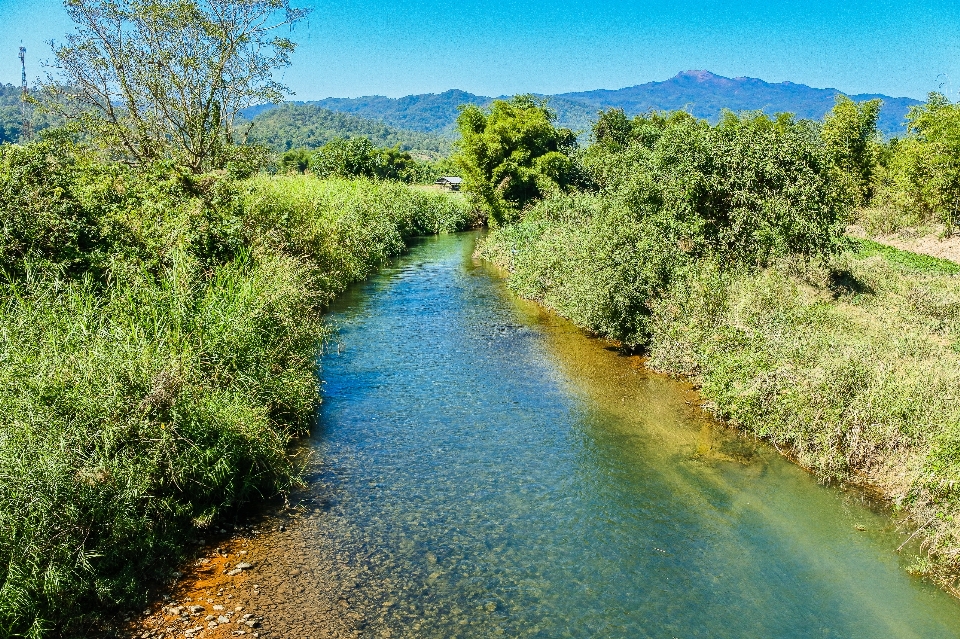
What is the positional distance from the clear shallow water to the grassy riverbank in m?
2.02

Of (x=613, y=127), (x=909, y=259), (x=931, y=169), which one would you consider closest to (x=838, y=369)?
(x=909, y=259)

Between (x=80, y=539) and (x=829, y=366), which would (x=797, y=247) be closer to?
(x=829, y=366)

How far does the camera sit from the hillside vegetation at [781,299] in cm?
1138

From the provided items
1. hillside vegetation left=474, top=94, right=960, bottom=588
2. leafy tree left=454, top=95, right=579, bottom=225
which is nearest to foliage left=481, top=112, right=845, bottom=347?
hillside vegetation left=474, top=94, right=960, bottom=588

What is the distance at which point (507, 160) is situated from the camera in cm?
4950

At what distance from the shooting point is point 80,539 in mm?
7715

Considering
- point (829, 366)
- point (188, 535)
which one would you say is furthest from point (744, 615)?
point (188, 535)

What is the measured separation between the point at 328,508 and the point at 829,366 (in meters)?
9.48

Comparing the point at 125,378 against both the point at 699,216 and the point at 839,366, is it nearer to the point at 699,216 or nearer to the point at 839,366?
the point at 839,366

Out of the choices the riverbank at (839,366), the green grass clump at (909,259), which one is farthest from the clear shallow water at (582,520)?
the green grass clump at (909,259)

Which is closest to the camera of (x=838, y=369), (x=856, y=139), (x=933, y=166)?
(x=838, y=369)

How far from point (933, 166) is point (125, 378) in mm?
37667

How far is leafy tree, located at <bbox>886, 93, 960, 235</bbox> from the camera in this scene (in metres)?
32.1

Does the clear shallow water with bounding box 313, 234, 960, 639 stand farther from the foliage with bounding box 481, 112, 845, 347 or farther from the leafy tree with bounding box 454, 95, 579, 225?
the leafy tree with bounding box 454, 95, 579, 225
